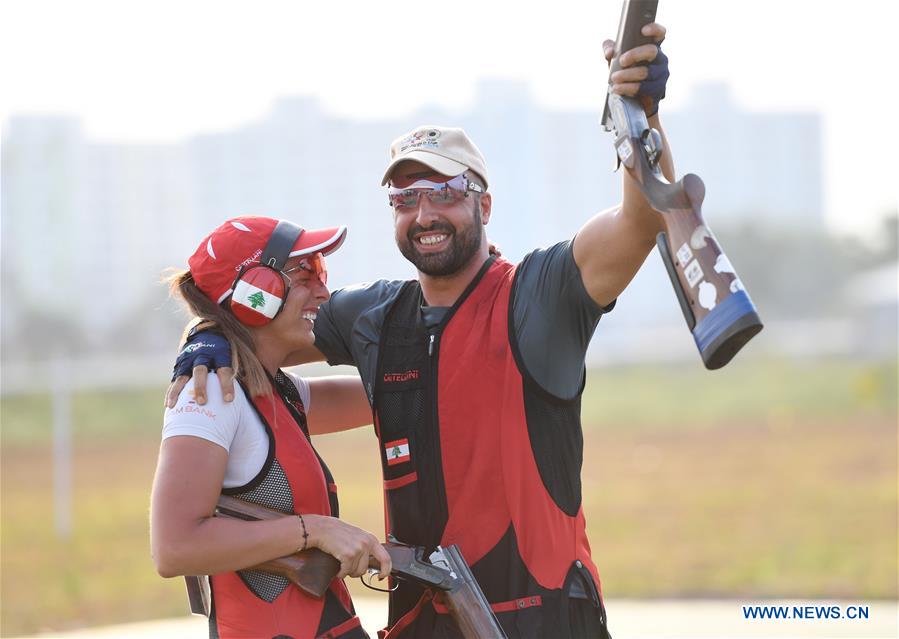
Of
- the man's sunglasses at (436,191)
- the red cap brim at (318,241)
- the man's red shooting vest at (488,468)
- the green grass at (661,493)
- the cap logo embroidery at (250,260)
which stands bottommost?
the green grass at (661,493)

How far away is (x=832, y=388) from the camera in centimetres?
3108

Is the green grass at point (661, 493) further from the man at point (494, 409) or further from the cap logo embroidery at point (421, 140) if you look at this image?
the cap logo embroidery at point (421, 140)

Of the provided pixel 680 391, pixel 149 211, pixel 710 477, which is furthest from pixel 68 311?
pixel 710 477

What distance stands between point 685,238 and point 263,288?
1.36 m

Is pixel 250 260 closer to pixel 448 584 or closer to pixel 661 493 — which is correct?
pixel 448 584

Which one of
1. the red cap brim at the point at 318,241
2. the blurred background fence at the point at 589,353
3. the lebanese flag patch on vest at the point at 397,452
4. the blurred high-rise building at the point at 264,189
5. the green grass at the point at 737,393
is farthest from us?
the blurred high-rise building at the point at 264,189

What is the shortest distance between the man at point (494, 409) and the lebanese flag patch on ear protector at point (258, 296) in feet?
0.60

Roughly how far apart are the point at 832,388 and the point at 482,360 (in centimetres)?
2950

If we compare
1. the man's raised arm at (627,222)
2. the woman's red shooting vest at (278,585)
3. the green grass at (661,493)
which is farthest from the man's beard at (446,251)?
the green grass at (661,493)

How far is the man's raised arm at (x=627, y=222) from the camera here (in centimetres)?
330

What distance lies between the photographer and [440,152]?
3.95 meters

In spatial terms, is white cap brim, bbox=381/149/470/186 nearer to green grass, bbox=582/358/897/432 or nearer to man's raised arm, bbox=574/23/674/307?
man's raised arm, bbox=574/23/674/307

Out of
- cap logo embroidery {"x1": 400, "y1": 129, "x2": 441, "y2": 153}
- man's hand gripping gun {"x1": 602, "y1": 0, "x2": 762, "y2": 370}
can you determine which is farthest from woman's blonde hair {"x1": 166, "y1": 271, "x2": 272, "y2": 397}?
man's hand gripping gun {"x1": 602, "y1": 0, "x2": 762, "y2": 370}

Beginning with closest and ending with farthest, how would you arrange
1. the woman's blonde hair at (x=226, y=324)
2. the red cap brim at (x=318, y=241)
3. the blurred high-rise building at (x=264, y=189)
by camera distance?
the woman's blonde hair at (x=226, y=324), the red cap brim at (x=318, y=241), the blurred high-rise building at (x=264, y=189)
